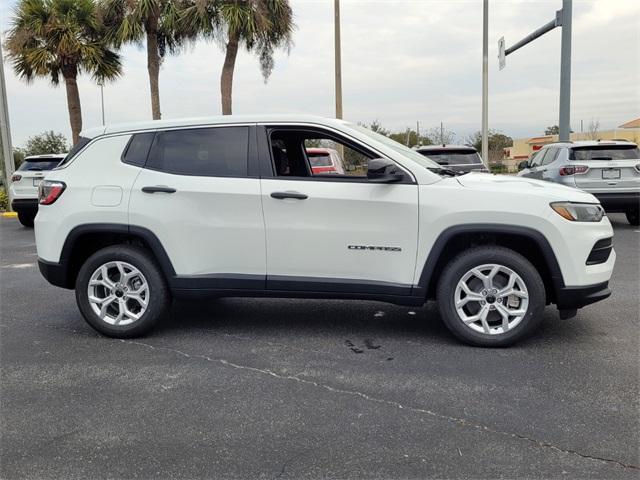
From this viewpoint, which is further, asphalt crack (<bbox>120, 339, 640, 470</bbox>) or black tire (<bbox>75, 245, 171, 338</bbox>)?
black tire (<bbox>75, 245, 171, 338</bbox>)

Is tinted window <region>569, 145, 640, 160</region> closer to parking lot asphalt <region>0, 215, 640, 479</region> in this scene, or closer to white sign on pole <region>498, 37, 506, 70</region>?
parking lot asphalt <region>0, 215, 640, 479</region>

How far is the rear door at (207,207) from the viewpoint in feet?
15.8

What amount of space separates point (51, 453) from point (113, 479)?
1.58 feet

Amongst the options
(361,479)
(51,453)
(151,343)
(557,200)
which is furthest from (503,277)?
(51,453)

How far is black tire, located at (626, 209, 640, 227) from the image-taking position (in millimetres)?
11773

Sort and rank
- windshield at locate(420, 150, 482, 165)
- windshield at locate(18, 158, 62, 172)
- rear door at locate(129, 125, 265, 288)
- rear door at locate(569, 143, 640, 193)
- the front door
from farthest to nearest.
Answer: windshield at locate(18, 158, 62, 172)
windshield at locate(420, 150, 482, 165)
rear door at locate(569, 143, 640, 193)
rear door at locate(129, 125, 265, 288)
the front door

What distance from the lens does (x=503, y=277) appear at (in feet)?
15.1

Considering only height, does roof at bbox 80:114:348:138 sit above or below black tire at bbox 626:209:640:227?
above

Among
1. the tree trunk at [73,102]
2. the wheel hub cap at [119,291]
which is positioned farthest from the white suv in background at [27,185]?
the wheel hub cap at [119,291]

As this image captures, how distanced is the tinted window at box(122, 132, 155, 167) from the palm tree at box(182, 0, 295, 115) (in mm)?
14951

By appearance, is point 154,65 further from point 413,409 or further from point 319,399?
point 413,409

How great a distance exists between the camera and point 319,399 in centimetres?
372

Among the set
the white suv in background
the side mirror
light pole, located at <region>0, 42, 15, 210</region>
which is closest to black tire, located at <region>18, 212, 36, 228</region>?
the white suv in background

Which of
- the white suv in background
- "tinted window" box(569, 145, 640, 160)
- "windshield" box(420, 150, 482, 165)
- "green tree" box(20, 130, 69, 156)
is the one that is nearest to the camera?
"tinted window" box(569, 145, 640, 160)
